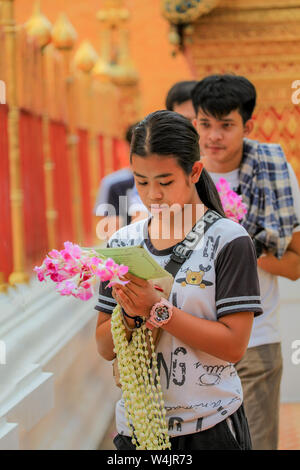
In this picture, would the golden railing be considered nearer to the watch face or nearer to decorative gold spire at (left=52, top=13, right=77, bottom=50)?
decorative gold spire at (left=52, top=13, right=77, bottom=50)

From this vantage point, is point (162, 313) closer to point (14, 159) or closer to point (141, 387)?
point (141, 387)

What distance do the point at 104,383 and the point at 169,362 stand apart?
3.58 m

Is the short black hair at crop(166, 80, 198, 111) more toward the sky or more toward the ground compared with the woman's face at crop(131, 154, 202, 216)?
more toward the sky

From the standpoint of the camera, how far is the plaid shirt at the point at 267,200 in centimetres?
272

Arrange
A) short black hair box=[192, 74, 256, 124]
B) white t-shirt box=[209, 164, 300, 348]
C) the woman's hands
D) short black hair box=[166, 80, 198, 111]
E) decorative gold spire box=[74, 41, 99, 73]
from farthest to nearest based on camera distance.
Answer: decorative gold spire box=[74, 41, 99, 73] → short black hair box=[166, 80, 198, 111] → white t-shirt box=[209, 164, 300, 348] → short black hair box=[192, 74, 256, 124] → the woman's hands

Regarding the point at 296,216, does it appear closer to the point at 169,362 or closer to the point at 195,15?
the point at 169,362

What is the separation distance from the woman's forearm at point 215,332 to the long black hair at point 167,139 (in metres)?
0.36

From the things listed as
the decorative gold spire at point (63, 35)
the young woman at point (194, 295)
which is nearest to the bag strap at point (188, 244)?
the young woman at point (194, 295)

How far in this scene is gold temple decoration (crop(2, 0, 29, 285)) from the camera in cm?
376

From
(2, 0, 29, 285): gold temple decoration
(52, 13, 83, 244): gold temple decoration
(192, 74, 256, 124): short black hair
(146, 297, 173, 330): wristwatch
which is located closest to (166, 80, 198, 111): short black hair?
(192, 74, 256, 124): short black hair

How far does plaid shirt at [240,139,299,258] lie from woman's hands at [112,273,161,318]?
1.07 meters

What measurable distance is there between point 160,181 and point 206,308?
1.07 ft

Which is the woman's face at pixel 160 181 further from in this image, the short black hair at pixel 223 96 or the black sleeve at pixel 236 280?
the short black hair at pixel 223 96

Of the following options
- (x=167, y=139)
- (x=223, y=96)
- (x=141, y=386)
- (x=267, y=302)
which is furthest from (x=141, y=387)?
(x=223, y=96)
